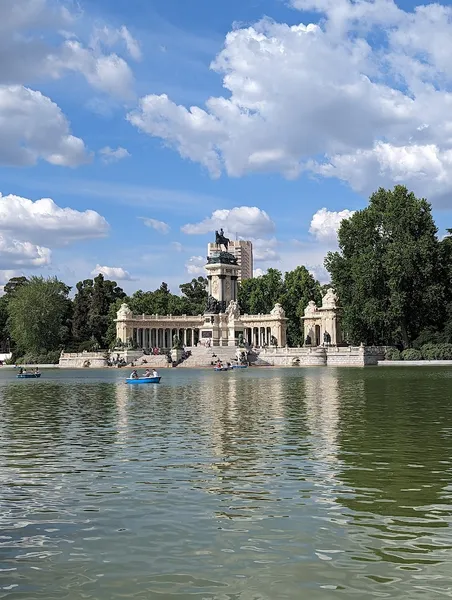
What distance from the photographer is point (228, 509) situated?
1241 centimetres

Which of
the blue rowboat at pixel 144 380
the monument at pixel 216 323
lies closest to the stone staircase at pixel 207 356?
the monument at pixel 216 323

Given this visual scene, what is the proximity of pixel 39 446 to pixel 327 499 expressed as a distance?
943cm

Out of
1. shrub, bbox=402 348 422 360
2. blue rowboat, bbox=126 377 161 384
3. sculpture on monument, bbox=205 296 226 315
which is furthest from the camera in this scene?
sculpture on monument, bbox=205 296 226 315

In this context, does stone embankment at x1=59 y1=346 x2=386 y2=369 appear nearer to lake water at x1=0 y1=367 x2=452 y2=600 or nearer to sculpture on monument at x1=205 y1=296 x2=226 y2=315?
sculpture on monument at x1=205 y1=296 x2=226 y2=315

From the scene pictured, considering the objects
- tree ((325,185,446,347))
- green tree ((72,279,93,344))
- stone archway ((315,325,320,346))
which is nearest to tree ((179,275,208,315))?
green tree ((72,279,93,344))

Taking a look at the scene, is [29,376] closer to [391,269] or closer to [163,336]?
[391,269]

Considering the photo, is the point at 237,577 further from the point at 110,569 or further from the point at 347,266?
the point at 347,266

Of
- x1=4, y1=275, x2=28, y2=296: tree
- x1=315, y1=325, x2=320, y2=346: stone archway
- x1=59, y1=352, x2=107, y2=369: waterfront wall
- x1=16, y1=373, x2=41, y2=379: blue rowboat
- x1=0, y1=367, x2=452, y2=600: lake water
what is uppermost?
x1=4, y1=275, x2=28, y2=296: tree

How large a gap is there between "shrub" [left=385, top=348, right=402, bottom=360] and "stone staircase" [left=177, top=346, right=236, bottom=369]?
18405 mm

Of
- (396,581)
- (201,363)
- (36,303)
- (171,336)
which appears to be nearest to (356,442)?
(396,581)

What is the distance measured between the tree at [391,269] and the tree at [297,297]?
30736 millimetres

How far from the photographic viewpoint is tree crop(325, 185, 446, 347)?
7912 cm

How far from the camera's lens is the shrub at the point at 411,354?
8034 centimetres

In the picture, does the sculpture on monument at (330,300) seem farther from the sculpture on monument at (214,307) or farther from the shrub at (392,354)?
the shrub at (392,354)
